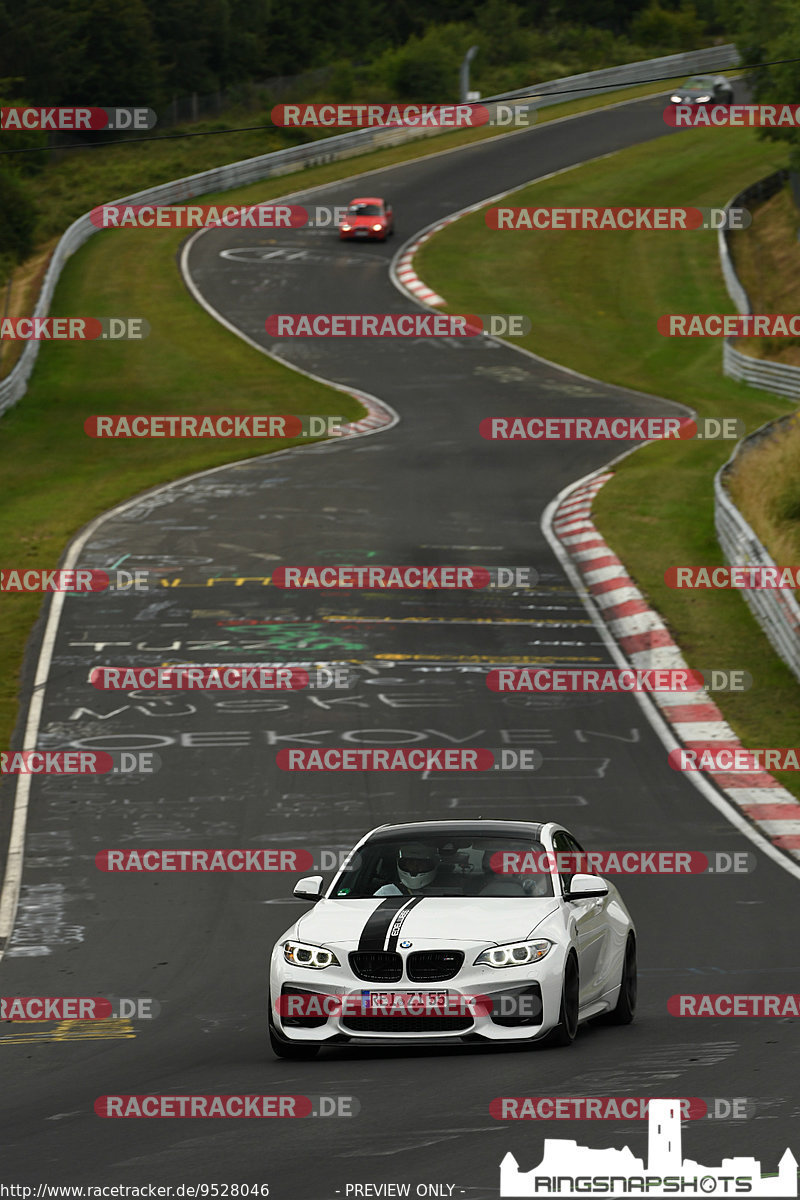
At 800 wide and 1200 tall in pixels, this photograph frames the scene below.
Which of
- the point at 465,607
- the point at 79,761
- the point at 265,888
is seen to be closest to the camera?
the point at 265,888

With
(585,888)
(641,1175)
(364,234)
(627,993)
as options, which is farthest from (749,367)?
(641,1175)

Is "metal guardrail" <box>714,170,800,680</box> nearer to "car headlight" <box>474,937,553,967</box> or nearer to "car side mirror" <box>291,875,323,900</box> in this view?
"car side mirror" <box>291,875,323,900</box>

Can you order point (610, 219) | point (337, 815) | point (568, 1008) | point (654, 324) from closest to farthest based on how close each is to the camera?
point (568, 1008)
point (337, 815)
point (654, 324)
point (610, 219)

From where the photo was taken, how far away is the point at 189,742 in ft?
60.2

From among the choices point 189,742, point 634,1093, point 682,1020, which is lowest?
point 189,742

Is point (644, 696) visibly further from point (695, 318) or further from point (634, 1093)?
point (695, 318)

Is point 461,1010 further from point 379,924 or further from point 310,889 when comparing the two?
point 310,889

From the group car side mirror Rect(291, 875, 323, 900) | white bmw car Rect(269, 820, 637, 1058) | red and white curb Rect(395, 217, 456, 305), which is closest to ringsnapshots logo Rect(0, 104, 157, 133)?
red and white curb Rect(395, 217, 456, 305)

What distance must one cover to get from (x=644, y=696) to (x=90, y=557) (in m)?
Answer: 10.4

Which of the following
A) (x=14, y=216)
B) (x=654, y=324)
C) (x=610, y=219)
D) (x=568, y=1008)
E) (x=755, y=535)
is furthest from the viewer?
(x=610, y=219)

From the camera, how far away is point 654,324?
4938cm

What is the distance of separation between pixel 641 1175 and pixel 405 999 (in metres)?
2.44

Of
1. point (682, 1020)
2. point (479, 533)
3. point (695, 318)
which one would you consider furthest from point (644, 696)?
point (695, 318)

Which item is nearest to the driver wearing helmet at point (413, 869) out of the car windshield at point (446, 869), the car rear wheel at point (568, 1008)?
the car windshield at point (446, 869)
